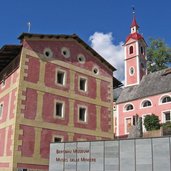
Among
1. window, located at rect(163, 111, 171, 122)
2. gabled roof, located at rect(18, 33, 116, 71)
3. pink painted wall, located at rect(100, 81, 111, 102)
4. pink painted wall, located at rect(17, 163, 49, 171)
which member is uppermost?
gabled roof, located at rect(18, 33, 116, 71)

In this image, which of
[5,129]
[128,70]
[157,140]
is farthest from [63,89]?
[128,70]

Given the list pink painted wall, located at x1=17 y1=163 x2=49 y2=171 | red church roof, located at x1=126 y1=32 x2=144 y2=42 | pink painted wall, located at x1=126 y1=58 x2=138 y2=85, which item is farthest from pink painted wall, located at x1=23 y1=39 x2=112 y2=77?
red church roof, located at x1=126 y1=32 x2=144 y2=42

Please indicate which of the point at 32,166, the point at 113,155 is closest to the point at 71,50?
the point at 32,166

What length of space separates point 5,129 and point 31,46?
24.2 feet

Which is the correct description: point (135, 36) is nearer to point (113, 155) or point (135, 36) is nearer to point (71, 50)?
point (71, 50)

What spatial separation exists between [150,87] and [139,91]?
7.15 ft

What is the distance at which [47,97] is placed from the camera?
87.5ft

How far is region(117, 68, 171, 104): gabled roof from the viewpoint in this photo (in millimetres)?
43062

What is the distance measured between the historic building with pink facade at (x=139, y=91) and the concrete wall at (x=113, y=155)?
73.2ft

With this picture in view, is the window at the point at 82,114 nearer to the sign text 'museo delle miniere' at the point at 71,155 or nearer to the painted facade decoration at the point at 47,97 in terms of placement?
the painted facade decoration at the point at 47,97

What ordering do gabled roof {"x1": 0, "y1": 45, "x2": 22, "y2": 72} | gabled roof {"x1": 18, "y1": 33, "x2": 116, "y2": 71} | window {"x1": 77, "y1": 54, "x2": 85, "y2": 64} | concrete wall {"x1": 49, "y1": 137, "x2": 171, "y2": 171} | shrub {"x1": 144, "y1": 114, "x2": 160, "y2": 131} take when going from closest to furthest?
concrete wall {"x1": 49, "y1": 137, "x2": 171, "y2": 171}
gabled roof {"x1": 0, "y1": 45, "x2": 22, "y2": 72}
gabled roof {"x1": 18, "y1": 33, "x2": 116, "y2": 71}
window {"x1": 77, "y1": 54, "x2": 85, "y2": 64}
shrub {"x1": 144, "y1": 114, "x2": 160, "y2": 131}

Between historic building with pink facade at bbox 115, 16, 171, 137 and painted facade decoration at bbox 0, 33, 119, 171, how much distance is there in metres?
12.7

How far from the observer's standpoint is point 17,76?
2581cm

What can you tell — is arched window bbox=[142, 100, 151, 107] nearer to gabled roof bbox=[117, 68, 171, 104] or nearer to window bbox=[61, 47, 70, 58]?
gabled roof bbox=[117, 68, 171, 104]
